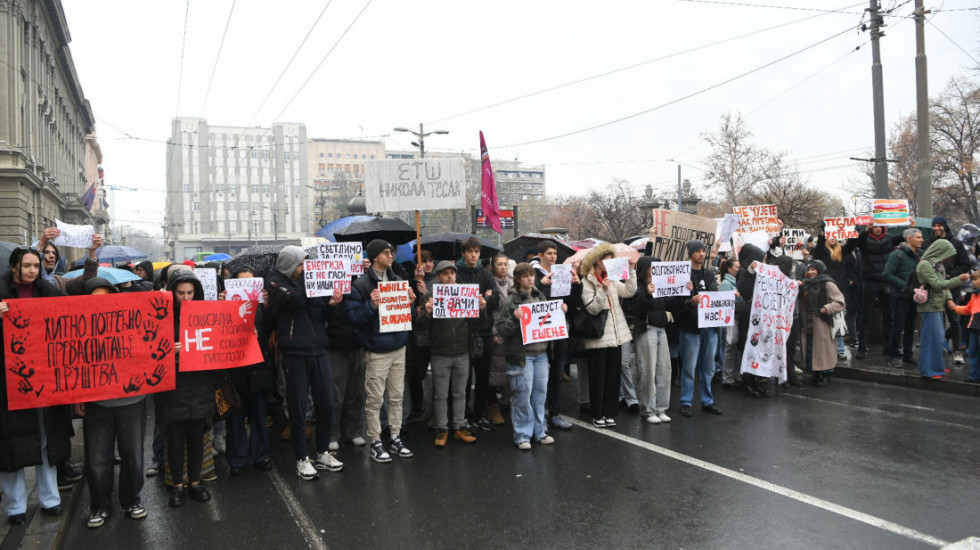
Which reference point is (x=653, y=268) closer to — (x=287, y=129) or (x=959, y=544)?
(x=959, y=544)

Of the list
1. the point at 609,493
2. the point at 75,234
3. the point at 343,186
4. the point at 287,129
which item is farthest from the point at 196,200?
the point at 609,493

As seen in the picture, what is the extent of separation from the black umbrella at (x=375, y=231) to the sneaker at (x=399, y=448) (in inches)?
176

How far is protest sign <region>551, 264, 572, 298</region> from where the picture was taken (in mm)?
7145

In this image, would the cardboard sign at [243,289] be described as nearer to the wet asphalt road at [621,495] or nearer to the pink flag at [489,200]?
the wet asphalt road at [621,495]

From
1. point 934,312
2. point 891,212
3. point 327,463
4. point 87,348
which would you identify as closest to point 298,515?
point 327,463

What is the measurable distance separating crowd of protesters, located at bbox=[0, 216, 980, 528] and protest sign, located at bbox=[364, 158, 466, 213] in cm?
138

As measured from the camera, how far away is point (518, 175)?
499 feet

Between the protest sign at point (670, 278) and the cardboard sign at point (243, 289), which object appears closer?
the cardboard sign at point (243, 289)

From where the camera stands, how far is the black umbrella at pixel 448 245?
10680 mm

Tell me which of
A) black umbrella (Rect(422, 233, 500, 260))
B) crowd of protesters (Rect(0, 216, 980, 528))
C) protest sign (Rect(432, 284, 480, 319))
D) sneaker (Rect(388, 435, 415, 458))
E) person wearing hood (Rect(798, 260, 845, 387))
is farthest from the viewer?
black umbrella (Rect(422, 233, 500, 260))

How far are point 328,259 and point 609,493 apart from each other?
3.32 metres

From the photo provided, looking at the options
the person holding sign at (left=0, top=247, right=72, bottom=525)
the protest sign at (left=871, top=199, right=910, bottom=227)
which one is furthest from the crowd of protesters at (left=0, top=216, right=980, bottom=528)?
the protest sign at (left=871, top=199, right=910, bottom=227)

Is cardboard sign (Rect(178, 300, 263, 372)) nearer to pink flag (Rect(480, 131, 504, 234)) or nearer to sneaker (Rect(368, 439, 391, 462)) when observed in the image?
sneaker (Rect(368, 439, 391, 462))

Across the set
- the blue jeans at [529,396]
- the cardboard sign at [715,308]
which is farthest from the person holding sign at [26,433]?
the cardboard sign at [715,308]
